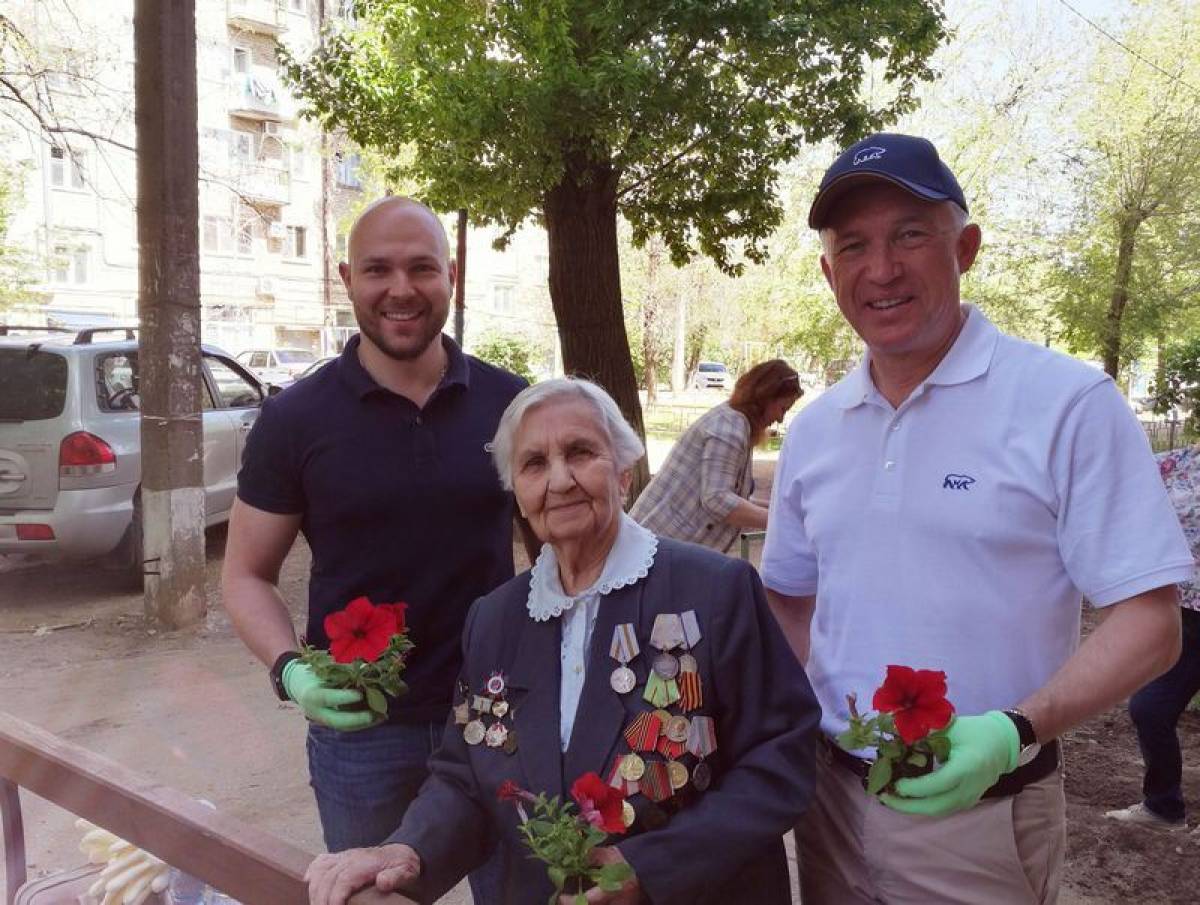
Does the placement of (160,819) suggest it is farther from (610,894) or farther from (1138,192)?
(1138,192)

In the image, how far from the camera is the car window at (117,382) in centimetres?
761

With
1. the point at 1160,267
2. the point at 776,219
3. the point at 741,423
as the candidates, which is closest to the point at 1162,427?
the point at 1160,267

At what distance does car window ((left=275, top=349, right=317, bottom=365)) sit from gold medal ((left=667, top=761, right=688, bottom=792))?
101 feet

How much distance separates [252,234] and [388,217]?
37.2m

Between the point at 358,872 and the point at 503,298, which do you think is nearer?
the point at 358,872

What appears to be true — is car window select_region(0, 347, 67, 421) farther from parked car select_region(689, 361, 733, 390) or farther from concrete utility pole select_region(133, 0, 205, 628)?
parked car select_region(689, 361, 733, 390)

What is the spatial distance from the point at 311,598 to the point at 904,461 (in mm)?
1343

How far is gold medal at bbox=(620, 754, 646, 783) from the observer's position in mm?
1617

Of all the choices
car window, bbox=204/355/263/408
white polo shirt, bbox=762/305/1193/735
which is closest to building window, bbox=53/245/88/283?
car window, bbox=204/355/263/408

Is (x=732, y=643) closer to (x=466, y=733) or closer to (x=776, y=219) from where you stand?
(x=466, y=733)

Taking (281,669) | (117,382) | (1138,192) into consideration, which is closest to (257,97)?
(1138,192)

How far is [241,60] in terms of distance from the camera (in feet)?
117

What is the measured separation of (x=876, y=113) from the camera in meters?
10.7

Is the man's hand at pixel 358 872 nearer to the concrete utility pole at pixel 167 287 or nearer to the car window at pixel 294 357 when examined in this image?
the concrete utility pole at pixel 167 287
